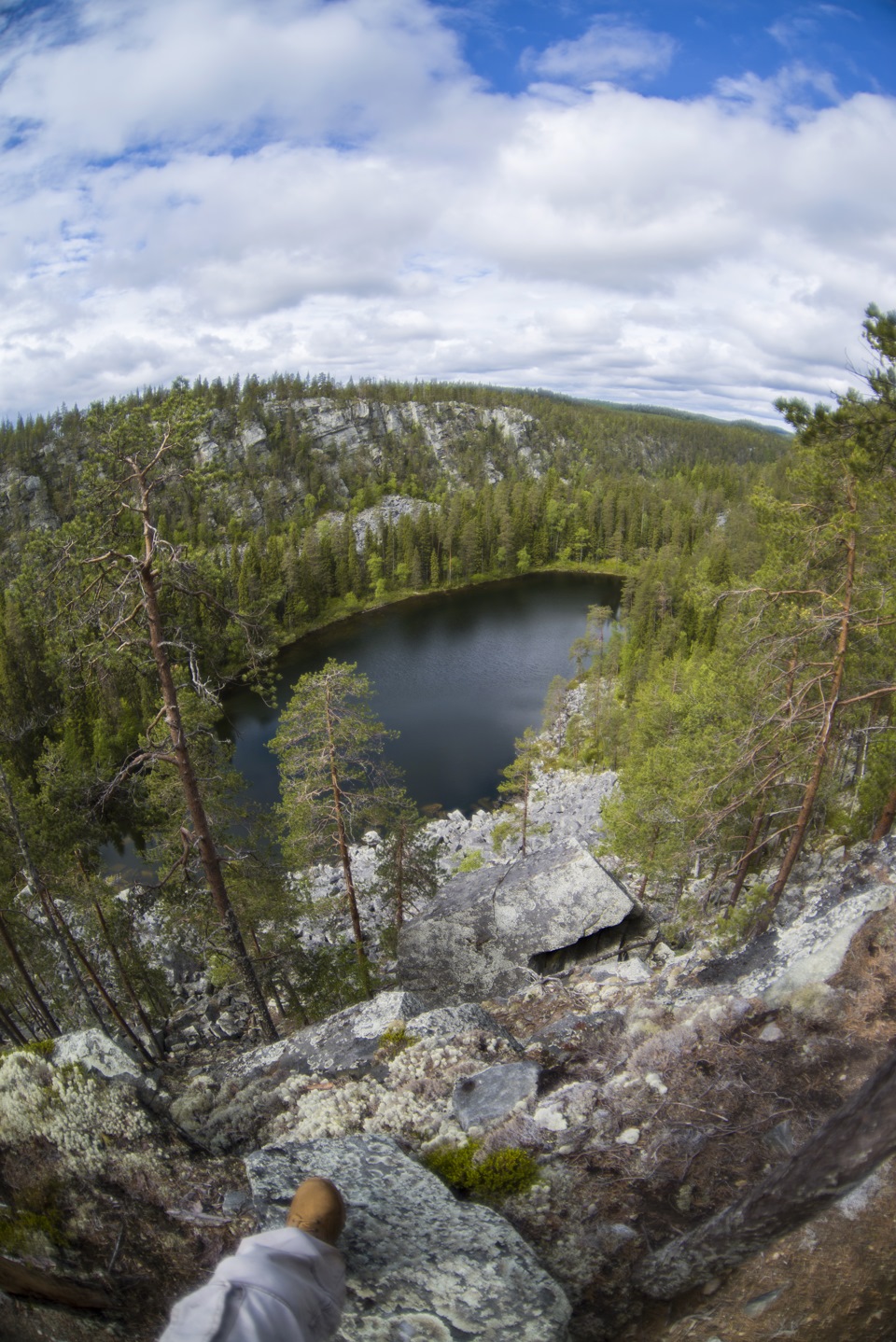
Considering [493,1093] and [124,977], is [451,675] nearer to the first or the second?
[124,977]

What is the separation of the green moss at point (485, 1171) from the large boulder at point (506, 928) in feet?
35.4

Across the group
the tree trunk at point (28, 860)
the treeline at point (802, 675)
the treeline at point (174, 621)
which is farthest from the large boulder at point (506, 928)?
the tree trunk at point (28, 860)

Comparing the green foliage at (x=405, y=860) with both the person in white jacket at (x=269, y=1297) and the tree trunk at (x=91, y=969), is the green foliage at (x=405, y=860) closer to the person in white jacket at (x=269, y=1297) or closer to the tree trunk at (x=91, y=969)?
the tree trunk at (x=91, y=969)

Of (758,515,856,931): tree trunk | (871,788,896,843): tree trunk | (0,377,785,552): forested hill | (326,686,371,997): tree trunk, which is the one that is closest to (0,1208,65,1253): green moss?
(326,686,371,997): tree trunk

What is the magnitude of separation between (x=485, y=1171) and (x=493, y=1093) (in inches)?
37.1

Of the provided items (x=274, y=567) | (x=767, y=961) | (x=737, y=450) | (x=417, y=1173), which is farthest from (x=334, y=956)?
(x=737, y=450)

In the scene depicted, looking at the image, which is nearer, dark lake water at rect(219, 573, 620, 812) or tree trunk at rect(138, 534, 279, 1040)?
tree trunk at rect(138, 534, 279, 1040)

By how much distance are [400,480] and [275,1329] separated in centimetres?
15231

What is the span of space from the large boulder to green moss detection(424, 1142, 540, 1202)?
10805 millimetres

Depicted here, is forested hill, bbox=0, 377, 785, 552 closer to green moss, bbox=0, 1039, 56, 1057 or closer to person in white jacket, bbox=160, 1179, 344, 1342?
green moss, bbox=0, 1039, 56, 1057

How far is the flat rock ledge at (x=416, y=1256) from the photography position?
11.3ft

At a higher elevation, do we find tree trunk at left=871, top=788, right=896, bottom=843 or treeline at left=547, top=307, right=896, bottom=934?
treeline at left=547, top=307, right=896, bottom=934

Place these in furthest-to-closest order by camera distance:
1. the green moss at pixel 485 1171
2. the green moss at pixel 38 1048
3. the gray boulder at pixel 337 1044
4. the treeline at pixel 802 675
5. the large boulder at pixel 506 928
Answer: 1. the large boulder at pixel 506 928
2. the treeline at pixel 802 675
3. the gray boulder at pixel 337 1044
4. the green moss at pixel 38 1048
5. the green moss at pixel 485 1171

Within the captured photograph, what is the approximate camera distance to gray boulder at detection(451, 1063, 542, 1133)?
5.57 meters
